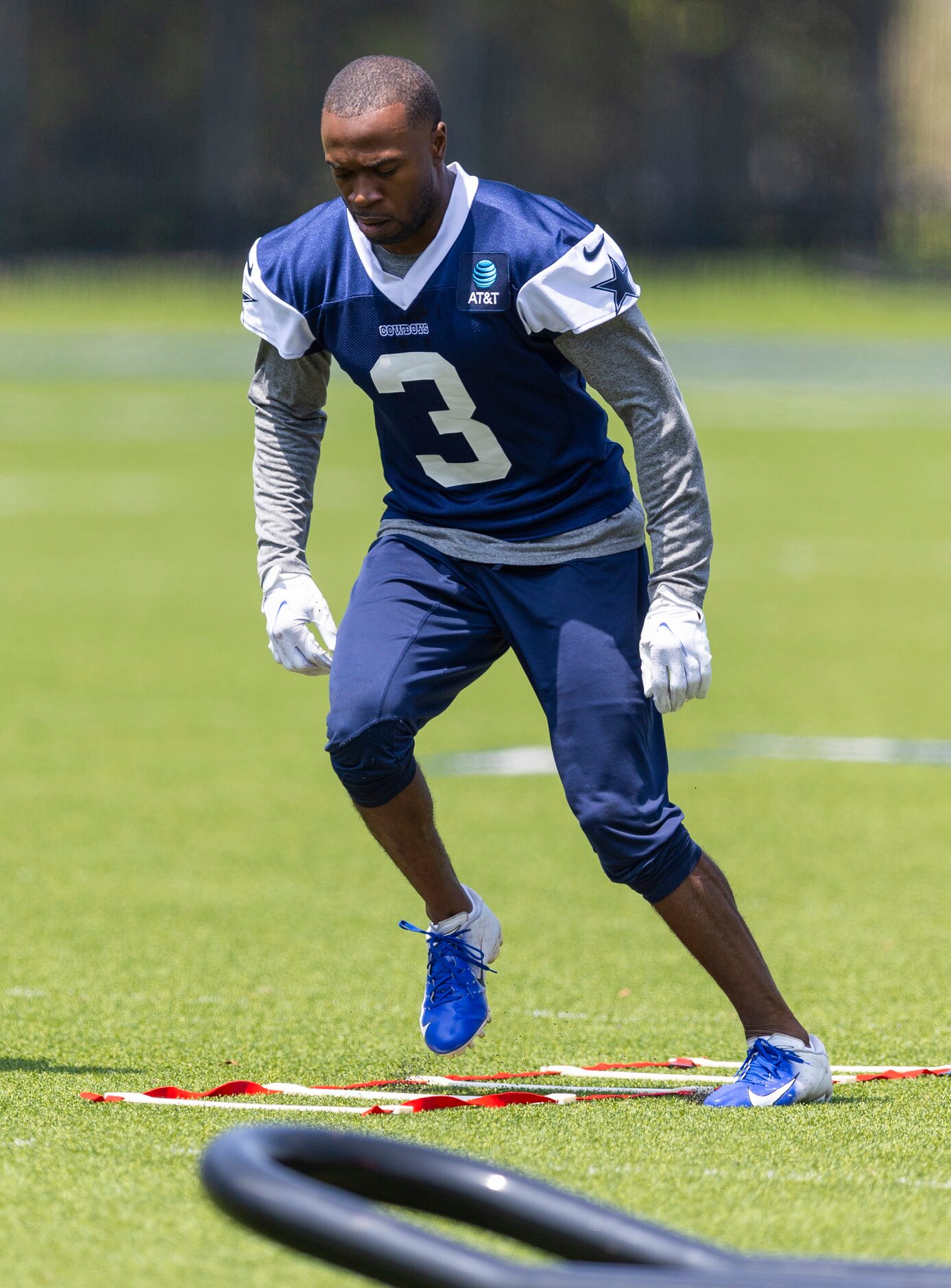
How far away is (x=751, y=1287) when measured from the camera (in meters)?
2.17

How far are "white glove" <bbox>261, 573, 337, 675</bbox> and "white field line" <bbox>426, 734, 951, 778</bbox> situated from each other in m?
3.71

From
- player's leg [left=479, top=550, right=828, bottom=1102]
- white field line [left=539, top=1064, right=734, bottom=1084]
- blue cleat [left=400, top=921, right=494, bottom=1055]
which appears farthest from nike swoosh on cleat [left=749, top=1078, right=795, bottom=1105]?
blue cleat [left=400, top=921, right=494, bottom=1055]

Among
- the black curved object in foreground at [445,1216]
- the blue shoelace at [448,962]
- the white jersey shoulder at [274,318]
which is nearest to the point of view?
the black curved object in foreground at [445,1216]

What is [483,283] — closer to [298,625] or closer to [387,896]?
[298,625]

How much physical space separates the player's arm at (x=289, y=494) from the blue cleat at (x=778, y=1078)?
1.28 metres

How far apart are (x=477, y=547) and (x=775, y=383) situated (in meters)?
23.9

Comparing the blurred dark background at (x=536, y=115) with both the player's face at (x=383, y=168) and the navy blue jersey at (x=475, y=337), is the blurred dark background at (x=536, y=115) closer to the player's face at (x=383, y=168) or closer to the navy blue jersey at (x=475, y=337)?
the navy blue jersey at (x=475, y=337)

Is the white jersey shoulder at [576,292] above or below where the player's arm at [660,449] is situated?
above

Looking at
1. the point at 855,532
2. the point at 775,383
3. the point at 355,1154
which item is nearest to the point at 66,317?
the point at 775,383

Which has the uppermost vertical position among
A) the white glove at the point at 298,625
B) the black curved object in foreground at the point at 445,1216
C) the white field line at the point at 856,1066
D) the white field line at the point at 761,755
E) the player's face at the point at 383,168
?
the player's face at the point at 383,168

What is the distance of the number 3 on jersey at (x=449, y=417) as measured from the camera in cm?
442

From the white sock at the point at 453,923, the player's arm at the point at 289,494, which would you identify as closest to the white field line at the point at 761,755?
the white sock at the point at 453,923

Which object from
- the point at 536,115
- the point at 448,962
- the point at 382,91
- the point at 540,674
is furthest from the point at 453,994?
the point at 536,115

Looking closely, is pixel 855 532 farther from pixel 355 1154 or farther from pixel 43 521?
pixel 355 1154
